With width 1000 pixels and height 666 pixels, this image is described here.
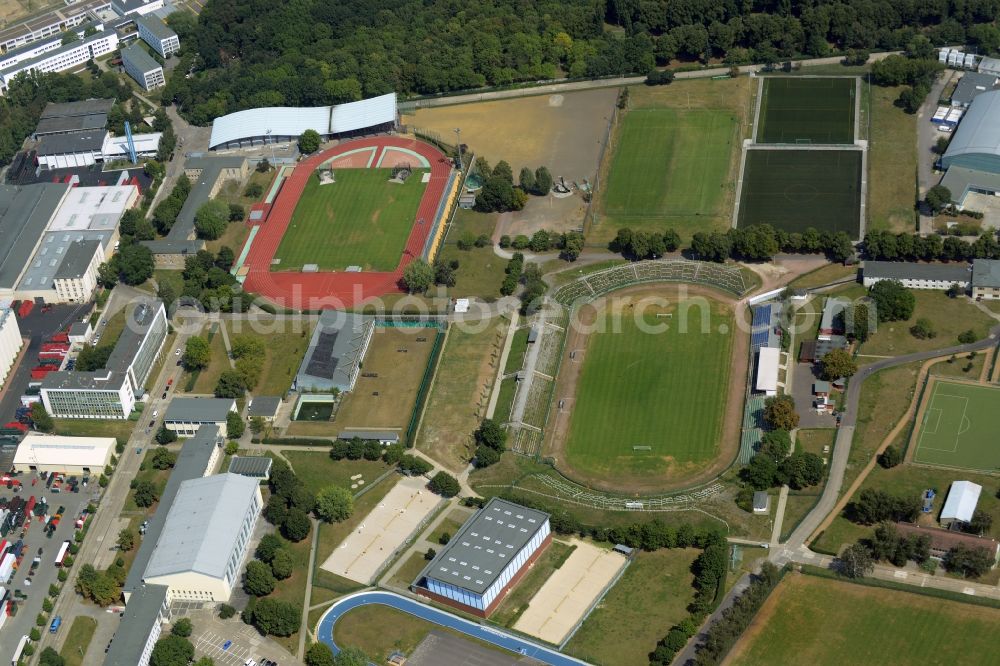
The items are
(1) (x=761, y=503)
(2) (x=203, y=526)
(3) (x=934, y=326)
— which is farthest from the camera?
(3) (x=934, y=326)

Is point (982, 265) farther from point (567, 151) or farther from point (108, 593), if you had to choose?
point (108, 593)

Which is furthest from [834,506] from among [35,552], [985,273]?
[35,552]

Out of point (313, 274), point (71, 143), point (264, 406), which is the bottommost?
point (264, 406)

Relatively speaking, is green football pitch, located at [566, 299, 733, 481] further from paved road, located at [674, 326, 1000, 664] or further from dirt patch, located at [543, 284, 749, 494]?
paved road, located at [674, 326, 1000, 664]

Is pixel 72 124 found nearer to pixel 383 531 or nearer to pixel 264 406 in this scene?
pixel 264 406

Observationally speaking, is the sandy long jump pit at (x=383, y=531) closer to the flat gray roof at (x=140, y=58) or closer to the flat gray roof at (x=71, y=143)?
the flat gray roof at (x=71, y=143)

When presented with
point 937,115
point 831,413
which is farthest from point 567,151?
point 831,413

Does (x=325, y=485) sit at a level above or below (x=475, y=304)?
below
